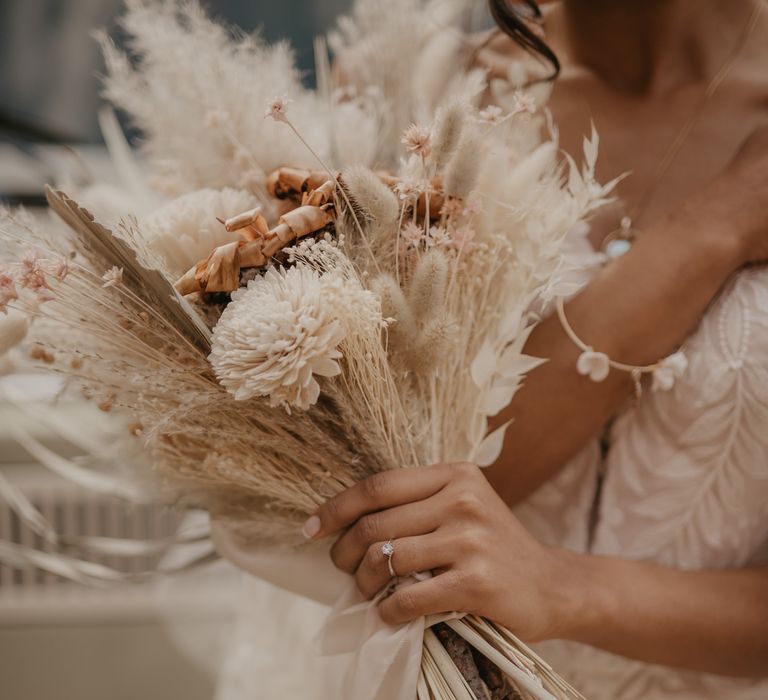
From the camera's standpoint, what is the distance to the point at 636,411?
0.75m

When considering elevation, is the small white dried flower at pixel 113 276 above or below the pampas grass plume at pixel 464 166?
below

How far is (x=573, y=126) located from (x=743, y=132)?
20 centimetres

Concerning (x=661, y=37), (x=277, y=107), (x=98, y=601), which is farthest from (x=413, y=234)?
(x=98, y=601)

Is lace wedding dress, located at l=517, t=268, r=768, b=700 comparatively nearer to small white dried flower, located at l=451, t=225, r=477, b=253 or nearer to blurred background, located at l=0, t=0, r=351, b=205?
small white dried flower, located at l=451, t=225, r=477, b=253

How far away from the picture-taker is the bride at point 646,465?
55 centimetres

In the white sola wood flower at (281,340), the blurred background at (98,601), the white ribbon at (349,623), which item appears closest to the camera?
the white sola wood flower at (281,340)

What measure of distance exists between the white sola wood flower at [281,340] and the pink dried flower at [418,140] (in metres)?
0.12

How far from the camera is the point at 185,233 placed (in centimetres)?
56

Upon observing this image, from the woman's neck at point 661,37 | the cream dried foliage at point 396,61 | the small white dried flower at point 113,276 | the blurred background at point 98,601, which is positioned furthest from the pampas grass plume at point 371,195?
the blurred background at point 98,601

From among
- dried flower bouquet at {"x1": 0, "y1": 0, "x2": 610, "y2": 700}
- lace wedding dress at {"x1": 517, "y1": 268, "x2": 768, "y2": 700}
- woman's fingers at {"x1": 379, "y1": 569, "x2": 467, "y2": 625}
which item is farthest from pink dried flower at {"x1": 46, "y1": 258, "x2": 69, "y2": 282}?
lace wedding dress at {"x1": 517, "y1": 268, "x2": 768, "y2": 700}

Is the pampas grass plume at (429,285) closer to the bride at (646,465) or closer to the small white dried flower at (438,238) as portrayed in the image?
the small white dried flower at (438,238)

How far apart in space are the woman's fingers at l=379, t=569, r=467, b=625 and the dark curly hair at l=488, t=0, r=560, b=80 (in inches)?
22.7

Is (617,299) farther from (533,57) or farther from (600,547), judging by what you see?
(533,57)

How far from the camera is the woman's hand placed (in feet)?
1.74
